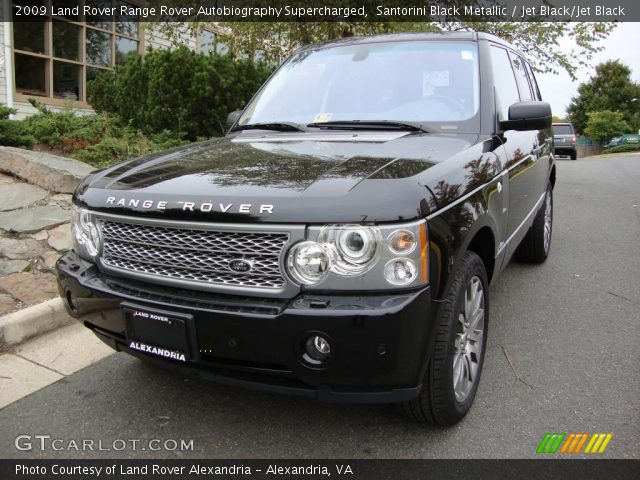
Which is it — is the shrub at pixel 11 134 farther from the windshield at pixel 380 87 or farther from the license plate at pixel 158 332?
the license plate at pixel 158 332

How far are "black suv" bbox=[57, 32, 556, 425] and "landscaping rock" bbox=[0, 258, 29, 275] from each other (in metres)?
1.80

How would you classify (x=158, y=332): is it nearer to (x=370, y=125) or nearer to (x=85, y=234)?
(x=85, y=234)

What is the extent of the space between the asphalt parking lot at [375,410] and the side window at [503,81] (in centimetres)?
144

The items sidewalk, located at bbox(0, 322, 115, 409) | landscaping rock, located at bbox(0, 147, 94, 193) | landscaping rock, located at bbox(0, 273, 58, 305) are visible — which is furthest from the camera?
landscaping rock, located at bbox(0, 147, 94, 193)

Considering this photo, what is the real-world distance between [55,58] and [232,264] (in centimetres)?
1087

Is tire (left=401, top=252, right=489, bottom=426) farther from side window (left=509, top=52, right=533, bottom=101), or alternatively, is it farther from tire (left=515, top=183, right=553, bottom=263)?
tire (left=515, top=183, right=553, bottom=263)

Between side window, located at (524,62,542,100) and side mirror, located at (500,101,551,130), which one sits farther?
side window, located at (524,62,542,100)

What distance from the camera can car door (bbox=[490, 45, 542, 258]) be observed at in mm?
3270

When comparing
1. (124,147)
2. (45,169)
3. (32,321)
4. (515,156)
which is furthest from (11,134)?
(515,156)

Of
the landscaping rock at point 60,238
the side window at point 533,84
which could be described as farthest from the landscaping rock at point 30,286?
the side window at point 533,84

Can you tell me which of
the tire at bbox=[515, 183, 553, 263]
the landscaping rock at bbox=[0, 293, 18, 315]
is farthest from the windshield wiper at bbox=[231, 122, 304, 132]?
the tire at bbox=[515, 183, 553, 263]

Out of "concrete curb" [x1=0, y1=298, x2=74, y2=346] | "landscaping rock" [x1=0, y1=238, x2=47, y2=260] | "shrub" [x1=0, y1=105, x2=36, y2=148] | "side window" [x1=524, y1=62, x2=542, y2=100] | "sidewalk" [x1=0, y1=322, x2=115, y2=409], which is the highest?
"side window" [x1=524, y1=62, x2=542, y2=100]

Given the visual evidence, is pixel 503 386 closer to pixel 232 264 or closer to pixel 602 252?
pixel 232 264

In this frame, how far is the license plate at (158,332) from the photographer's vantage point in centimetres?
206
